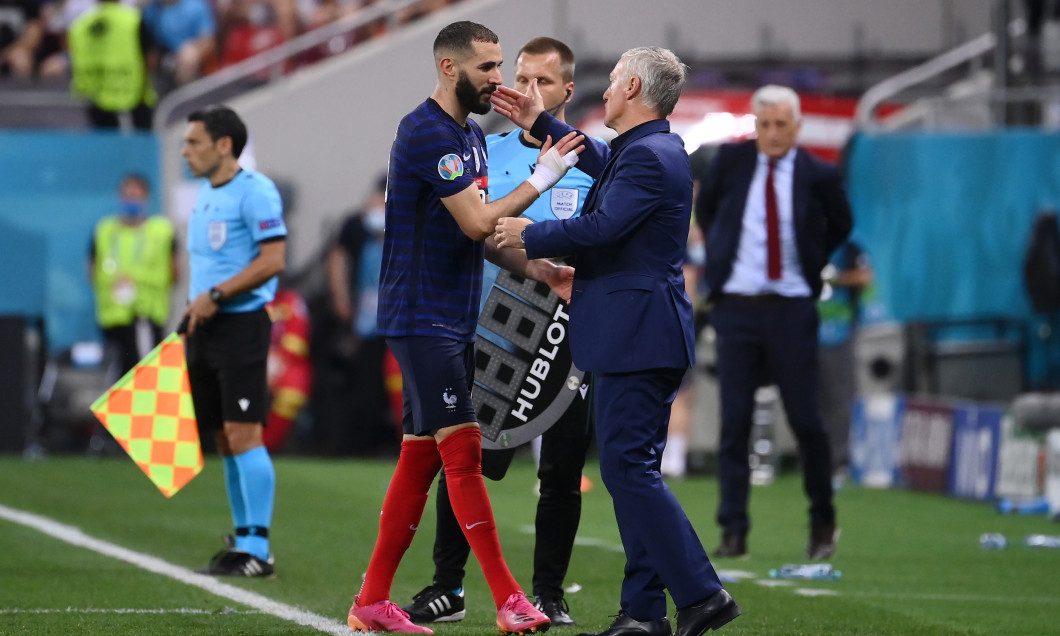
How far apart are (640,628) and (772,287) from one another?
3212 mm

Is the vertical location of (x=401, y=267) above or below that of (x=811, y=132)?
below

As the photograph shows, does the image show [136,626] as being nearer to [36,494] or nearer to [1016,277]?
[36,494]

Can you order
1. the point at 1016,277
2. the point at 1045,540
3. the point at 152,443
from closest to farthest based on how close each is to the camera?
the point at 152,443
the point at 1045,540
the point at 1016,277

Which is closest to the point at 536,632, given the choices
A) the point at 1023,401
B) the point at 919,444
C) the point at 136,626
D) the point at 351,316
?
the point at 136,626

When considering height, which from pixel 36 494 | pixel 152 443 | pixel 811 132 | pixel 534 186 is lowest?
pixel 36 494

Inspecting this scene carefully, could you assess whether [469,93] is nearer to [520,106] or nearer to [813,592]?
[520,106]

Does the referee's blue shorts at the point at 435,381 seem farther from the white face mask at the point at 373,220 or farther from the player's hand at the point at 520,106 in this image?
the white face mask at the point at 373,220

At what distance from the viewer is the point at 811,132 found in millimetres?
18469

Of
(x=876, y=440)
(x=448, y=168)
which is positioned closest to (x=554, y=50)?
(x=448, y=168)

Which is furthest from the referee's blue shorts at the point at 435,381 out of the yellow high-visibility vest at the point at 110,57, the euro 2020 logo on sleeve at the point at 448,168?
the yellow high-visibility vest at the point at 110,57

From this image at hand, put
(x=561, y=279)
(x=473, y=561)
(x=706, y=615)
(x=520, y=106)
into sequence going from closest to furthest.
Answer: (x=706, y=615) → (x=520, y=106) → (x=561, y=279) → (x=473, y=561)

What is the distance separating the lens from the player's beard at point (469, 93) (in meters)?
5.88

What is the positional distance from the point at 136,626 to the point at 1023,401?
23.1 feet

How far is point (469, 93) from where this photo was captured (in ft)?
19.3
